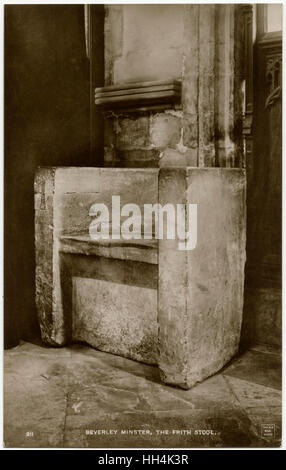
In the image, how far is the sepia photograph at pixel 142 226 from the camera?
2.43 m

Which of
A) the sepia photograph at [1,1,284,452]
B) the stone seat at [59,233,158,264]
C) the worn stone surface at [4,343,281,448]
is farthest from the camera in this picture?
the stone seat at [59,233,158,264]

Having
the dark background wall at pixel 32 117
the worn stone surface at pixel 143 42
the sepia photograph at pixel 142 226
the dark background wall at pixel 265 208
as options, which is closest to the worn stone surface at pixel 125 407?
the sepia photograph at pixel 142 226

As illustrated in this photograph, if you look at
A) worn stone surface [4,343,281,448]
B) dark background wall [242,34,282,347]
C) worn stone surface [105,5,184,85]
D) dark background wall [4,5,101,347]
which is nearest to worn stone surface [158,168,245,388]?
worn stone surface [4,343,281,448]

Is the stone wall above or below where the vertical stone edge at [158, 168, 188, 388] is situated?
above

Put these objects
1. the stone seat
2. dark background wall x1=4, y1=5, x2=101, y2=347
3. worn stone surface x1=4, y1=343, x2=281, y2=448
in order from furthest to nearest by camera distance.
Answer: dark background wall x1=4, y1=5, x2=101, y2=347 < the stone seat < worn stone surface x1=4, y1=343, x2=281, y2=448

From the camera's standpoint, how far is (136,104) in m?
3.37

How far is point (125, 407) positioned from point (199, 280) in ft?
2.27

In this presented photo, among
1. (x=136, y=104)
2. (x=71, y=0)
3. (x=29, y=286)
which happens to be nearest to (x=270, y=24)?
(x=136, y=104)

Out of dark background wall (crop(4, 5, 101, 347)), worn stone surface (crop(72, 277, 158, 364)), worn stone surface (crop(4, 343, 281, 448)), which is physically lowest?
worn stone surface (crop(4, 343, 281, 448))

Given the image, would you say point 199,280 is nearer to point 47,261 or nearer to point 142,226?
point 142,226

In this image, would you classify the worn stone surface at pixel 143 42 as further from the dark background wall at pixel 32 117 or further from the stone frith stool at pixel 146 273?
the stone frith stool at pixel 146 273

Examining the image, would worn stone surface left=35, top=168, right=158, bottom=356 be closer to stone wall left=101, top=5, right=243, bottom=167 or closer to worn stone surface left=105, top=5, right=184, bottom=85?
stone wall left=101, top=5, right=243, bottom=167

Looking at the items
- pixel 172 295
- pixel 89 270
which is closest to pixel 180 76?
pixel 89 270

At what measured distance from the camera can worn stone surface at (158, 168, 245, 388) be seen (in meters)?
2.48
